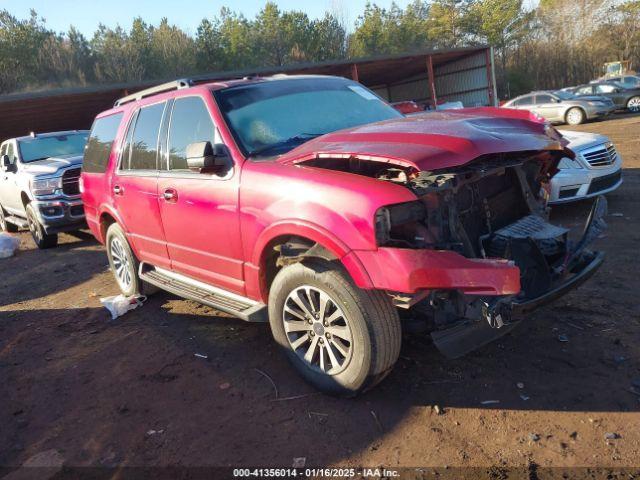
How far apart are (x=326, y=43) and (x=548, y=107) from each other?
130ft

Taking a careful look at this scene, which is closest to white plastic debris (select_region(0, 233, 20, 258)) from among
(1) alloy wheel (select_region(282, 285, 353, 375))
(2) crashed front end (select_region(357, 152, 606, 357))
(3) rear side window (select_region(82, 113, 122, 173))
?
(3) rear side window (select_region(82, 113, 122, 173))

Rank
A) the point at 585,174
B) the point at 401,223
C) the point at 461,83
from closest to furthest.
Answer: the point at 401,223 < the point at 585,174 < the point at 461,83

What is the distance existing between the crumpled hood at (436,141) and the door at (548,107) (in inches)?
748

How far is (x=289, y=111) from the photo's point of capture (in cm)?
384

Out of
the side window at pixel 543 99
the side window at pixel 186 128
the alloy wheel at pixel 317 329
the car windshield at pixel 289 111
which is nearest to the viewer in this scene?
the alloy wheel at pixel 317 329

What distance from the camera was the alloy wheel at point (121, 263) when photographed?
5359 millimetres

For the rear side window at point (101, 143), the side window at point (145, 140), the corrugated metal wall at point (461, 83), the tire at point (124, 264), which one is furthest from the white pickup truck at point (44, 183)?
the corrugated metal wall at point (461, 83)

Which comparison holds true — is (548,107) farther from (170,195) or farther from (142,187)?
(170,195)

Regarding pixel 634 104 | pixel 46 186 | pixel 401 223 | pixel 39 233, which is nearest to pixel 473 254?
→ pixel 401 223

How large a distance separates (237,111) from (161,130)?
95cm

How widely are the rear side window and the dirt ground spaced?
5.92 feet

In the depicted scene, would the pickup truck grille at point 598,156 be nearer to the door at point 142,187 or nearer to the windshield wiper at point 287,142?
the windshield wiper at point 287,142

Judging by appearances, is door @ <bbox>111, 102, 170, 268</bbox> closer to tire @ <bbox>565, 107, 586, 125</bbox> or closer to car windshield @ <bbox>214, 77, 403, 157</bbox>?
car windshield @ <bbox>214, 77, 403, 157</bbox>

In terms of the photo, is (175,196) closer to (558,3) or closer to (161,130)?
(161,130)
